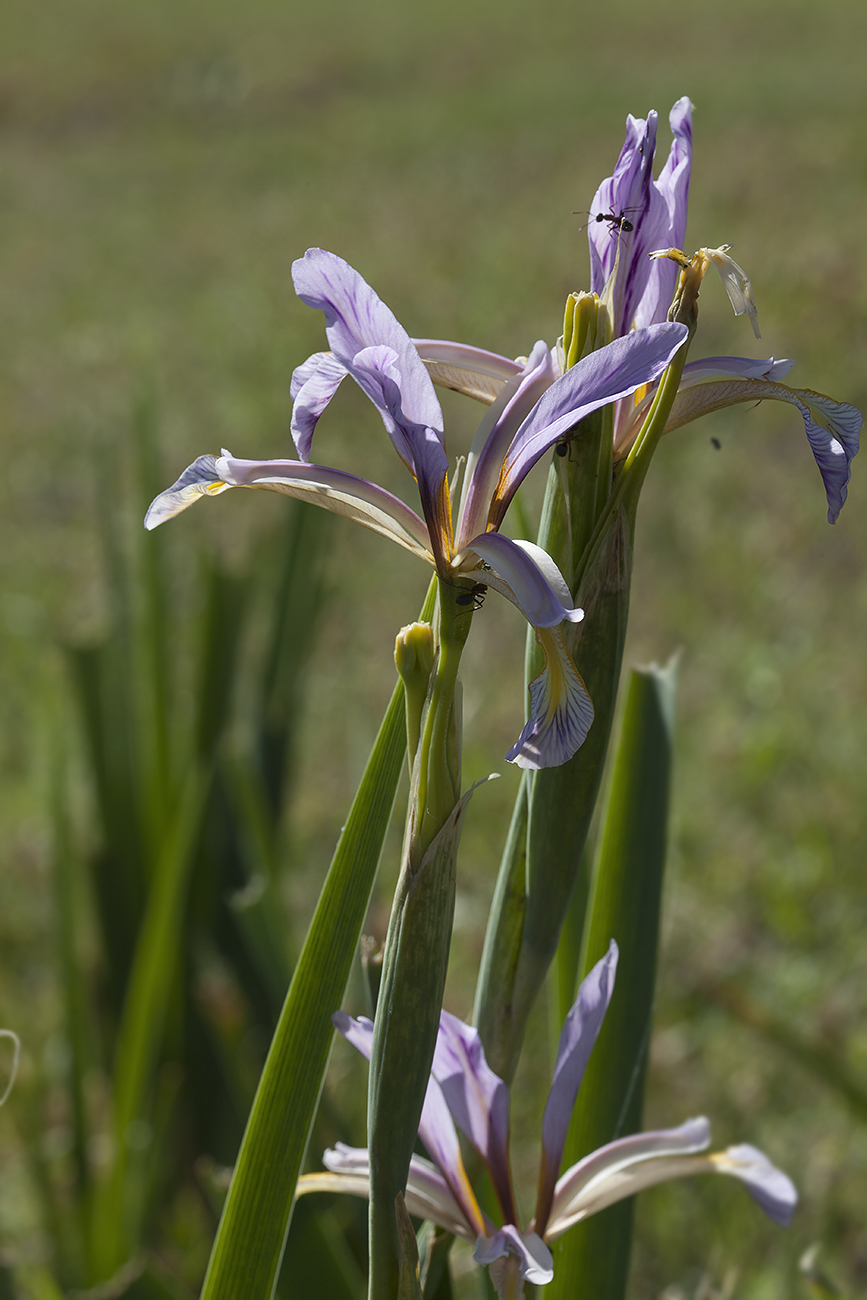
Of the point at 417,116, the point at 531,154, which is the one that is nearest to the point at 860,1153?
the point at 531,154

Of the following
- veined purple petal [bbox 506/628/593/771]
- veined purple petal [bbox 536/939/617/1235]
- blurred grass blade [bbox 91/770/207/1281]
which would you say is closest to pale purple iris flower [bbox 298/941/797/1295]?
veined purple petal [bbox 536/939/617/1235]

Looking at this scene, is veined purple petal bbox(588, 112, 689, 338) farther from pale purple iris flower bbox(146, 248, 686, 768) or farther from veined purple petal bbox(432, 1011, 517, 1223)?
veined purple petal bbox(432, 1011, 517, 1223)

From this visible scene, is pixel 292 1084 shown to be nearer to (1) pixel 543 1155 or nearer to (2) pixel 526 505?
(1) pixel 543 1155

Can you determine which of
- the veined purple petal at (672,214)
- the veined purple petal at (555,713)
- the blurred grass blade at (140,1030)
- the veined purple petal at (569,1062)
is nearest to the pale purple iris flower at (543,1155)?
the veined purple petal at (569,1062)

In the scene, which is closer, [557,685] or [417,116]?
[557,685]

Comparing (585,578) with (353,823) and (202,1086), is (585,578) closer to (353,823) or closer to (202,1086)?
(353,823)

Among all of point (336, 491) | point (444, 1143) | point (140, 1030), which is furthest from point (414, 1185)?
point (140, 1030)
